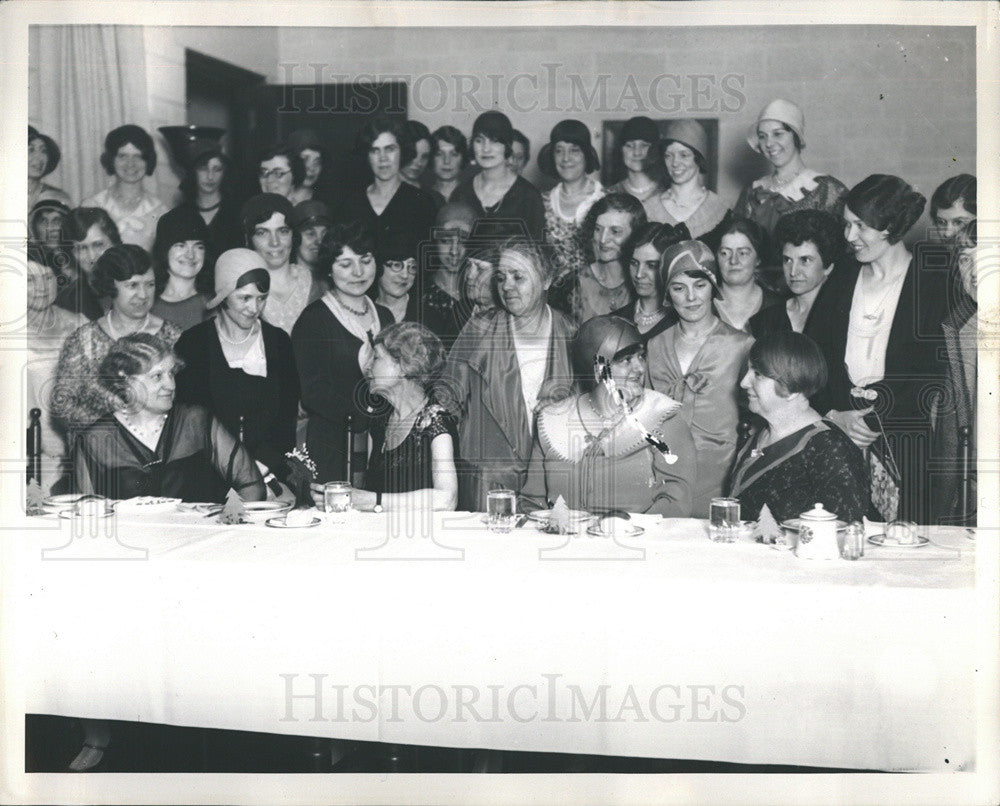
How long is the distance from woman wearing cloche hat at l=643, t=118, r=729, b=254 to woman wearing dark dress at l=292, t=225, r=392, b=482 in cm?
121

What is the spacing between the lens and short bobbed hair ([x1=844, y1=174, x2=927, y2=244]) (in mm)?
3934

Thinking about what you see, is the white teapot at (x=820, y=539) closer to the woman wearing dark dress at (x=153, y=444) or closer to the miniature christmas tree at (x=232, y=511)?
the miniature christmas tree at (x=232, y=511)

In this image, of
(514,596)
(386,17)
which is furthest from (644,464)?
(386,17)

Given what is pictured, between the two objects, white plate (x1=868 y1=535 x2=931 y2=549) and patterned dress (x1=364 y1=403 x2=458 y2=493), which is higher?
patterned dress (x1=364 y1=403 x2=458 y2=493)

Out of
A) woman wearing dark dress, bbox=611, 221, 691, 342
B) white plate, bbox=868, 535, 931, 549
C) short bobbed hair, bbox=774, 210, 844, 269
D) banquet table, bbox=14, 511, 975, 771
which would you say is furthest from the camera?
woman wearing dark dress, bbox=611, 221, 691, 342

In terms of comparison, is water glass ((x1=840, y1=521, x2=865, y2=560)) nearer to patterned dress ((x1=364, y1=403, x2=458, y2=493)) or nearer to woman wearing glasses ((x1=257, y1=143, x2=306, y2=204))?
patterned dress ((x1=364, y1=403, x2=458, y2=493))

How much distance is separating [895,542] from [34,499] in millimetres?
3158

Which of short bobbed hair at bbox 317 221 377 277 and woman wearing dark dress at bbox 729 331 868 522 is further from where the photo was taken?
short bobbed hair at bbox 317 221 377 277

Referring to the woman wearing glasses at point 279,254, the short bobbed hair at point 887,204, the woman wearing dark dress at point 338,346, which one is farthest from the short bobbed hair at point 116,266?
the short bobbed hair at point 887,204

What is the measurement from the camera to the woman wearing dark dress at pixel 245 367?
432cm

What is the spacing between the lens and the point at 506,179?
4145 mm

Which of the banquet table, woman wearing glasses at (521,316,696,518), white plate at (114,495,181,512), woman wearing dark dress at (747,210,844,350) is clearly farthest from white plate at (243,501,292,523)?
woman wearing dark dress at (747,210,844,350)

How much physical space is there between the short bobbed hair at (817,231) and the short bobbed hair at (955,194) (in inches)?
13.9

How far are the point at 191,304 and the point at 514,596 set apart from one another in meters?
2.02
